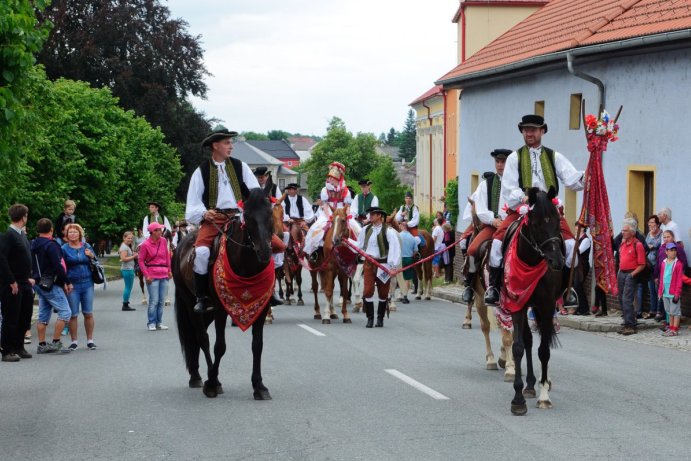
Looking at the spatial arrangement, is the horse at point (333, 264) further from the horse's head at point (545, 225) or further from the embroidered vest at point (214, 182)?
the horse's head at point (545, 225)

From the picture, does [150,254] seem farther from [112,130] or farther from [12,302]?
[112,130]

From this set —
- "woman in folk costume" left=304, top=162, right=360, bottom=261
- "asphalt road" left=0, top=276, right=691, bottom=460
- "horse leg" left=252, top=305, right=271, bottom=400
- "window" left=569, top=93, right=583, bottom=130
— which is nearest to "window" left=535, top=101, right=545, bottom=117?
"window" left=569, top=93, right=583, bottom=130

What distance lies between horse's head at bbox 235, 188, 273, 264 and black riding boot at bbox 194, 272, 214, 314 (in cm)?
87

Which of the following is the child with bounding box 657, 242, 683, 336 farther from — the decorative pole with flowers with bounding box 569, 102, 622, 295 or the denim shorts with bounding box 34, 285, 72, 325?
the denim shorts with bounding box 34, 285, 72, 325

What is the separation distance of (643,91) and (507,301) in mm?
13070

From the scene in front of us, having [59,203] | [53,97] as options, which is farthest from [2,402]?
[59,203]

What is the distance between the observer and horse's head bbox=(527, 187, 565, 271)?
9.91 m

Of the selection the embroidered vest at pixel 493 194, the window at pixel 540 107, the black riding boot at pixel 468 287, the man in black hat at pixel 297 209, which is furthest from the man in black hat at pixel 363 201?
the embroidered vest at pixel 493 194

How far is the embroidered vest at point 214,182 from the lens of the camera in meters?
11.6

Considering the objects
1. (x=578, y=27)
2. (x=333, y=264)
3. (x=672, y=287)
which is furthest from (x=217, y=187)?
(x=578, y=27)

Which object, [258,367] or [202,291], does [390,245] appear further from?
[258,367]

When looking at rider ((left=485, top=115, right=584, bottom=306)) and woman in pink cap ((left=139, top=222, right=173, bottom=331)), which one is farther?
woman in pink cap ((left=139, top=222, right=173, bottom=331))

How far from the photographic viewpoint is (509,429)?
9.08 metres

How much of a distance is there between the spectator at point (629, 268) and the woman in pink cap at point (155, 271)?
7.89 m
